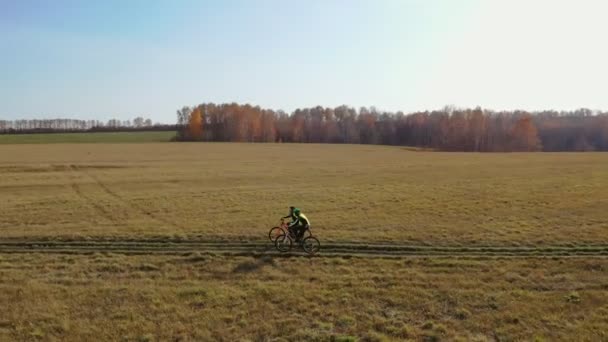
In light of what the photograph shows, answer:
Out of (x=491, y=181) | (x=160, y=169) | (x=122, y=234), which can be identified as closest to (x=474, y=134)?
(x=491, y=181)

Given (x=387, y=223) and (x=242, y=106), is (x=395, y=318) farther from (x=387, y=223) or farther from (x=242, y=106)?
(x=242, y=106)

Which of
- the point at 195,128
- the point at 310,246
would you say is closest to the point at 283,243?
the point at 310,246

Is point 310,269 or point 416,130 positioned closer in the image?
point 310,269

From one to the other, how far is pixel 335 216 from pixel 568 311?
1289cm

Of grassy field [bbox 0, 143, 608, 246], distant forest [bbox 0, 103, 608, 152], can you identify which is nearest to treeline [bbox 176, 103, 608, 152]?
distant forest [bbox 0, 103, 608, 152]

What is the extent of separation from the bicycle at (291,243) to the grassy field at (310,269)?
0.59 meters

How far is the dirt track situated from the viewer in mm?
15188

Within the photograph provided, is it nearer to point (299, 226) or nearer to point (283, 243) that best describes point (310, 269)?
point (299, 226)

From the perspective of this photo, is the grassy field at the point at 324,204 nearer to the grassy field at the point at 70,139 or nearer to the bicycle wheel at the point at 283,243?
the bicycle wheel at the point at 283,243

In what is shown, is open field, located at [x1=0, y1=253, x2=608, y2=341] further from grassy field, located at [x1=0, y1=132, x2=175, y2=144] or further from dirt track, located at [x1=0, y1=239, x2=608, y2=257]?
grassy field, located at [x1=0, y1=132, x2=175, y2=144]

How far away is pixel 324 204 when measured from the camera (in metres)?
26.0

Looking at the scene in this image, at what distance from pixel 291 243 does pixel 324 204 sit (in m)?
10.5

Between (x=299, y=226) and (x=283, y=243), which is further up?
(x=299, y=226)

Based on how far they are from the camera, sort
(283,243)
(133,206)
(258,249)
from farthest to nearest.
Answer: (133,206)
(283,243)
(258,249)
